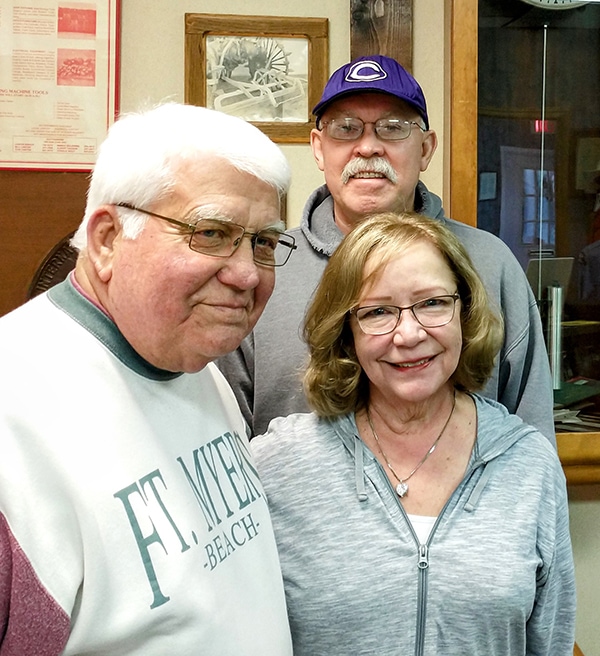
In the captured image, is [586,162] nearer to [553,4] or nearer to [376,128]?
[553,4]

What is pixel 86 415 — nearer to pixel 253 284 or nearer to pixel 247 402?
pixel 253 284

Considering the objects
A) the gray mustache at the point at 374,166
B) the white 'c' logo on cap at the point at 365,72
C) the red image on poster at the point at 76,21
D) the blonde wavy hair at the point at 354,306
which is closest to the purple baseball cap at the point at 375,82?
the white 'c' logo on cap at the point at 365,72

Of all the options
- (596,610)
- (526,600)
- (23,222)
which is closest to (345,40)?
(23,222)

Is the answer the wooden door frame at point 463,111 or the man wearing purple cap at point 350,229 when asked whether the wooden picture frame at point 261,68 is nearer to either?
the wooden door frame at point 463,111

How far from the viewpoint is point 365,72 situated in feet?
5.37

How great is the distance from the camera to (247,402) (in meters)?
1.67

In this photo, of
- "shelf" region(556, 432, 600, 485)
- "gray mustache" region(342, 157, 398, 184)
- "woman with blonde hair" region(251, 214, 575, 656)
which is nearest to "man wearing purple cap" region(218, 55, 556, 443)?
"gray mustache" region(342, 157, 398, 184)

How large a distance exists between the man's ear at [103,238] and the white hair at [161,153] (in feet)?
0.04

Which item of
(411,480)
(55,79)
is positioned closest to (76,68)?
(55,79)

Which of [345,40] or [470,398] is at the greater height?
[345,40]

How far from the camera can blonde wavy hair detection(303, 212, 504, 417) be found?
4.36 ft

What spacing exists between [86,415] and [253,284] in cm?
27

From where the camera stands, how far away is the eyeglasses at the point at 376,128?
1.64 metres

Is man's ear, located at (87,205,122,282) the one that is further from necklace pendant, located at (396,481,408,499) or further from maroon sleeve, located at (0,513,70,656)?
necklace pendant, located at (396,481,408,499)
